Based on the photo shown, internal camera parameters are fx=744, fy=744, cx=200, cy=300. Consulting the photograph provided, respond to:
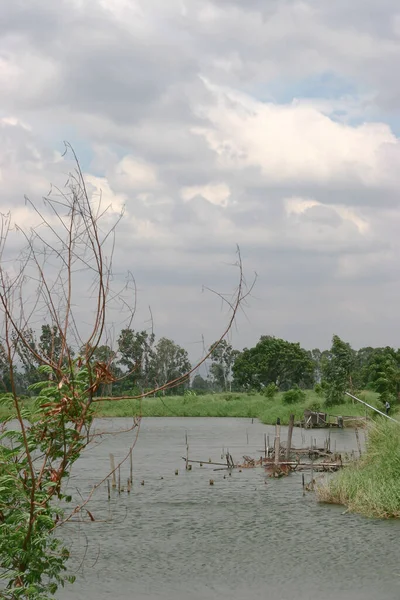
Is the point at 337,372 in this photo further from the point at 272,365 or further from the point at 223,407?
the point at 272,365

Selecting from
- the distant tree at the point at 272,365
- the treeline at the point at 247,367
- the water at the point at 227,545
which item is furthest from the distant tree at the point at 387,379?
the distant tree at the point at 272,365

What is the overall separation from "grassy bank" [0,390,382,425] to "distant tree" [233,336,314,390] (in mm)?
17517

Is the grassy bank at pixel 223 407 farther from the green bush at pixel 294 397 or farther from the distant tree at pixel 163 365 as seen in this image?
the distant tree at pixel 163 365

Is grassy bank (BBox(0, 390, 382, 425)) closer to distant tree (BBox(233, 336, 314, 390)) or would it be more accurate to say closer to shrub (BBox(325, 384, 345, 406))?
shrub (BBox(325, 384, 345, 406))

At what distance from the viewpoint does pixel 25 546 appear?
21.8 ft

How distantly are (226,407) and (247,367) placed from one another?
2773cm

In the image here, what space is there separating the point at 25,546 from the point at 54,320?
82.6 inches

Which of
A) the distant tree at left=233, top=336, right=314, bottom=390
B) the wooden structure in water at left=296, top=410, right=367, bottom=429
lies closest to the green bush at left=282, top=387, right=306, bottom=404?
the wooden structure in water at left=296, top=410, right=367, bottom=429

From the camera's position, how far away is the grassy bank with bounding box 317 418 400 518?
21.1 m

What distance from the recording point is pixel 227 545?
792 inches

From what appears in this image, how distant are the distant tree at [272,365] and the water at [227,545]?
73923 millimetres

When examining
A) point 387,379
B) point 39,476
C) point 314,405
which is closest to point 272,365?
point 314,405

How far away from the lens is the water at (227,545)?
52.6 ft

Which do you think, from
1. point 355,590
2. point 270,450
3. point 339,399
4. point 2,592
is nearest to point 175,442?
point 270,450
